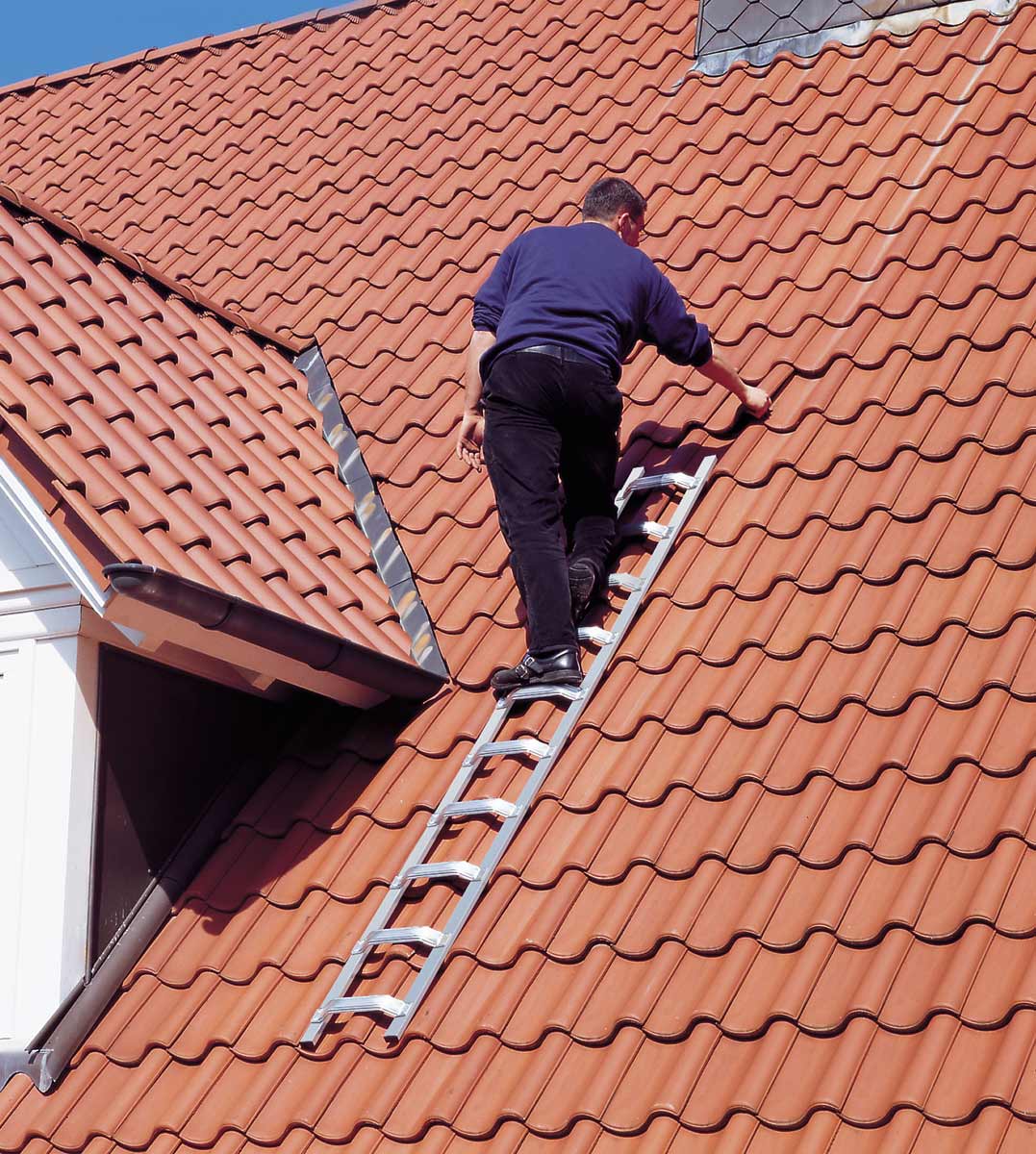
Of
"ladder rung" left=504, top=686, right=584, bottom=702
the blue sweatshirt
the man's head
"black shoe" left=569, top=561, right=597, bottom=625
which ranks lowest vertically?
"ladder rung" left=504, top=686, right=584, bottom=702

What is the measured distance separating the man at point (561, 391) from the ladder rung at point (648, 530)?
0.12m

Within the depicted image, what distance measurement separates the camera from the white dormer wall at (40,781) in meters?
4.28

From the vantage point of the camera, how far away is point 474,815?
14.5 ft

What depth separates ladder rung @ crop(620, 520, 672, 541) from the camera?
5059 millimetres

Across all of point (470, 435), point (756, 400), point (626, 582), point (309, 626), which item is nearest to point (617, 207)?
point (756, 400)

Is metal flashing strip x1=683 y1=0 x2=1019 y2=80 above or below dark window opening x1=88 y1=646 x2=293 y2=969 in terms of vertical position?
above

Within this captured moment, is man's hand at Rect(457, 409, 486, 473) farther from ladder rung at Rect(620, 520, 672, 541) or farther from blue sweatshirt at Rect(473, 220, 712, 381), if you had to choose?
ladder rung at Rect(620, 520, 672, 541)

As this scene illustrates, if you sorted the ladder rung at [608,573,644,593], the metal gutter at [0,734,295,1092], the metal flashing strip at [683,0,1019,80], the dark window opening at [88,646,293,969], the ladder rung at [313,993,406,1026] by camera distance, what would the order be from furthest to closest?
1. the metal flashing strip at [683,0,1019,80]
2. the ladder rung at [608,573,644,593]
3. the dark window opening at [88,646,293,969]
4. the metal gutter at [0,734,295,1092]
5. the ladder rung at [313,993,406,1026]

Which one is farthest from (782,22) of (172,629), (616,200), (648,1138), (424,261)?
Result: (648,1138)

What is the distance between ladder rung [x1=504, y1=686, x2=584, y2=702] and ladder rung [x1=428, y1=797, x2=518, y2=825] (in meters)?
0.36

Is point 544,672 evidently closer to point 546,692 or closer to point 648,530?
point 546,692

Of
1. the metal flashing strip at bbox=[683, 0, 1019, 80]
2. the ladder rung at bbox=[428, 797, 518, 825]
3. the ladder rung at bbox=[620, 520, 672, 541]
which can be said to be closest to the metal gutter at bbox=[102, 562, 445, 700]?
the ladder rung at bbox=[428, 797, 518, 825]

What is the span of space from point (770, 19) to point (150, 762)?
474 centimetres

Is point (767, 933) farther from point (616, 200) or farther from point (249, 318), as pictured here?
point (249, 318)
